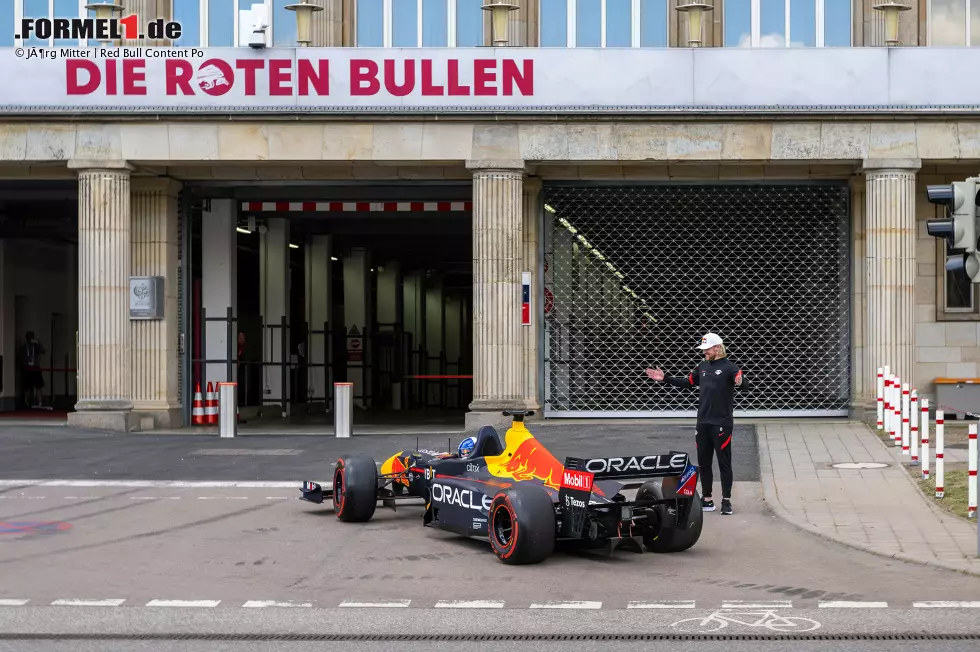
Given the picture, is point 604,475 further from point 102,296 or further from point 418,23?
point 418,23

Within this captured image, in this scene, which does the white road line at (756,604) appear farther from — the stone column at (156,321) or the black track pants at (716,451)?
the stone column at (156,321)

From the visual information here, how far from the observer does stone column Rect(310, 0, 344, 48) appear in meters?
24.5

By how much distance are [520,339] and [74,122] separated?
8.33m

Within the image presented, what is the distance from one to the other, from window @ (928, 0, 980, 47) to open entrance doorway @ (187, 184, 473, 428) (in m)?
8.99

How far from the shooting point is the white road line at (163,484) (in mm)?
16234

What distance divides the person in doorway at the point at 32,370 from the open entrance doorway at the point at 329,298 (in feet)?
16.5

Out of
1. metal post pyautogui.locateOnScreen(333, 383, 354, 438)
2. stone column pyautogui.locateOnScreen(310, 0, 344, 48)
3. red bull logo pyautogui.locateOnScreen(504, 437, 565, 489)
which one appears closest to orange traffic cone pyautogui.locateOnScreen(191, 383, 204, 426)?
metal post pyautogui.locateOnScreen(333, 383, 354, 438)

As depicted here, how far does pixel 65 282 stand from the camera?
40250 mm

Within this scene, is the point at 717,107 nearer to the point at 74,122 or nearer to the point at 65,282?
the point at 74,122

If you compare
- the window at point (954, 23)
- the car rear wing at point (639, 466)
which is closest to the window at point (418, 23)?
the window at point (954, 23)

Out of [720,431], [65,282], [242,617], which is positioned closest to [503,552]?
[242,617]

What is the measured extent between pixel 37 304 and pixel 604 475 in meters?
30.1

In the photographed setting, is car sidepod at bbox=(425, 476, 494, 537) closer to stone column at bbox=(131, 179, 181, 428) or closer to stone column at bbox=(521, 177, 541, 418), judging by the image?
stone column at bbox=(521, 177, 541, 418)

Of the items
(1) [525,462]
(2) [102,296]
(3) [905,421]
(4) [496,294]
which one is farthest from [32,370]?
(1) [525,462]
